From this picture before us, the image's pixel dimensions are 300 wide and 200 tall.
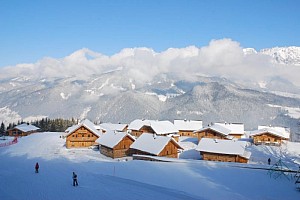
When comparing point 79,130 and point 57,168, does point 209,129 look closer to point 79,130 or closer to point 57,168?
point 79,130

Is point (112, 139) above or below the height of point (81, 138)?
above

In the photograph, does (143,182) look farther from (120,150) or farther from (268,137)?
(268,137)

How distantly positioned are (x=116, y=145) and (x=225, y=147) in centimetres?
2169

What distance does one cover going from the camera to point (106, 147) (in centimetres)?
6309

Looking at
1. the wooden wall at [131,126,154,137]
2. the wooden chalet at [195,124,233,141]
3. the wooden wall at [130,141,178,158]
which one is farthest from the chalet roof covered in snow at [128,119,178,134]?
the wooden wall at [130,141,178,158]

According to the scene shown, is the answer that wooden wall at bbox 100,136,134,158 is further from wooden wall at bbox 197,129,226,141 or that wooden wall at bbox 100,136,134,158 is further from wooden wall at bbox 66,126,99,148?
wooden wall at bbox 197,129,226,141

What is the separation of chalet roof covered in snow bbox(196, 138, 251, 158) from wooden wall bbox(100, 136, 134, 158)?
15.5m

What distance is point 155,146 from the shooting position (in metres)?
54.5

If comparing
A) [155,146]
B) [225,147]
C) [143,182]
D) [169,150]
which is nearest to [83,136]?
[155,146]

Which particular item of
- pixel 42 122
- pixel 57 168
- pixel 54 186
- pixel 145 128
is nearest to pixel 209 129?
pixel 145 128

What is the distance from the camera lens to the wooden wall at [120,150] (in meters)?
60.3

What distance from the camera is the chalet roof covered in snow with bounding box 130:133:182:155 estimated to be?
53469 mm

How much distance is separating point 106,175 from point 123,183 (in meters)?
5.23

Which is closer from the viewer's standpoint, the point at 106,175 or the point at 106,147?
the point at 106,175
